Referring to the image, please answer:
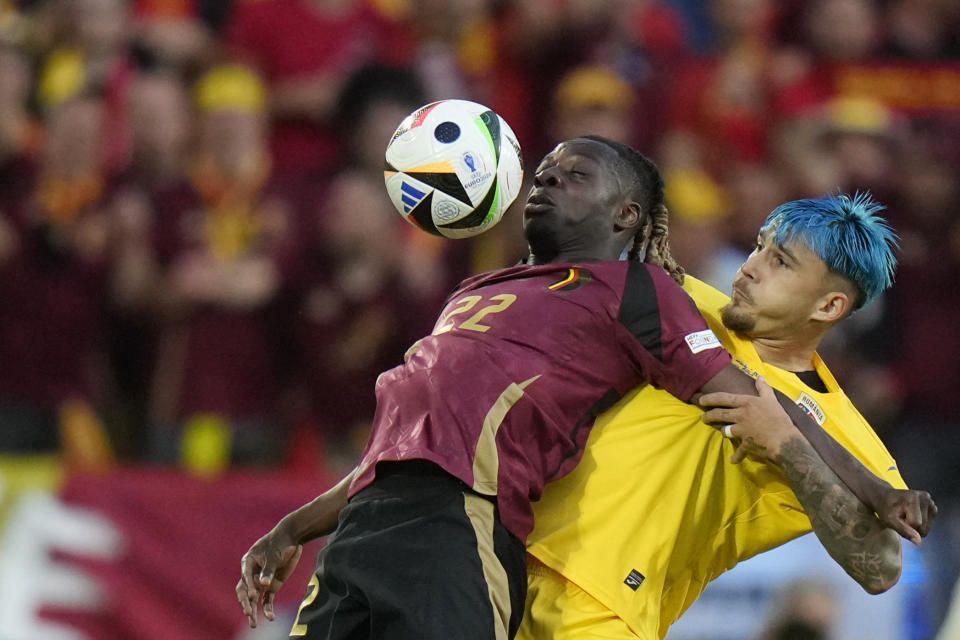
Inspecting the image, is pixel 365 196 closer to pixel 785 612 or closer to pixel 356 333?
pixel 356 333

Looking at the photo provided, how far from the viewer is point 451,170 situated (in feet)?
14.0

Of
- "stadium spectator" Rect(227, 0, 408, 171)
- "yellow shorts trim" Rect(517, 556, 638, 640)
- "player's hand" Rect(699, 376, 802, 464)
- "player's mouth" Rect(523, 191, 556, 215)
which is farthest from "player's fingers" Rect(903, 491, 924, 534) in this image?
"stadium spectator" Rect(227, 0, 408, 171)

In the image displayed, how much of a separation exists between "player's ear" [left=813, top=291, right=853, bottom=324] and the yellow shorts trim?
1.05m

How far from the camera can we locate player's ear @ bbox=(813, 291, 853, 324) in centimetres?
428

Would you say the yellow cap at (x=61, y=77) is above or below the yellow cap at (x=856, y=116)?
above

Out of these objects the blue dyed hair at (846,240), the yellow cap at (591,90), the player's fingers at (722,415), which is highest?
the yellow cap at (591,90)

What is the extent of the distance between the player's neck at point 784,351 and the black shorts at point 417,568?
1.00 meters

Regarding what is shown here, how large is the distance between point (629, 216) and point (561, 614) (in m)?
1.16

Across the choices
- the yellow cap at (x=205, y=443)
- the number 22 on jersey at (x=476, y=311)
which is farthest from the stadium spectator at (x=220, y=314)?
the number 22 on jersey at (x=476, y=311)

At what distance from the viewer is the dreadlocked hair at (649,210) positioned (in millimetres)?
4379

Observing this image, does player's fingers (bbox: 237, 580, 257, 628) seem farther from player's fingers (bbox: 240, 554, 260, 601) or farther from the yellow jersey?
the yellow jersey

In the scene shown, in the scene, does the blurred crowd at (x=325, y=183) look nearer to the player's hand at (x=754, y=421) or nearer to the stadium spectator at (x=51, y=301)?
the stadium spectator at (x=51, y=301)

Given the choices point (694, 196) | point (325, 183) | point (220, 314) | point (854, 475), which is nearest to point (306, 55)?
point (325, 183)

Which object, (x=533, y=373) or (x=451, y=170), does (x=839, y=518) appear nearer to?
(x=533, y=373)
